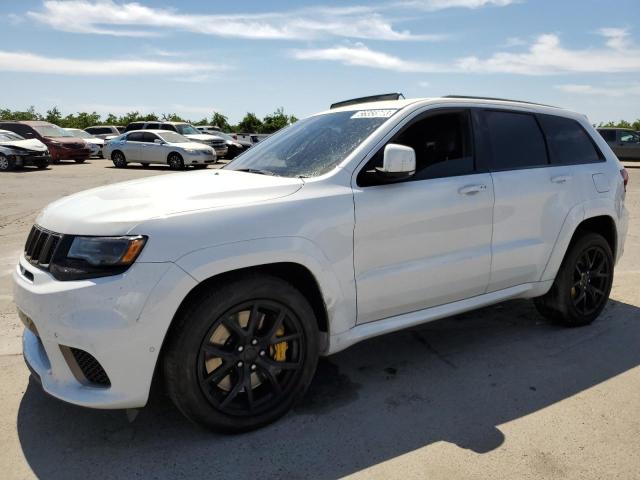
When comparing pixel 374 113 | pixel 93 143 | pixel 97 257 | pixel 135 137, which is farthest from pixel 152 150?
pixel 97 257

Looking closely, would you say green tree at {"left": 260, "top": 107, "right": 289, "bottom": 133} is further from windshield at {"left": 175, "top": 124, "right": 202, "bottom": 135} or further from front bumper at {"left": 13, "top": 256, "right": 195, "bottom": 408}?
front bumper at {"left": 13, "top": 256, "right": 195, "bottom": 408}

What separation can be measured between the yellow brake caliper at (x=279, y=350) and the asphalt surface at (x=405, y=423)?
1.15ft

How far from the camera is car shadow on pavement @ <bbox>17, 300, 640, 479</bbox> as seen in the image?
8.75 feet

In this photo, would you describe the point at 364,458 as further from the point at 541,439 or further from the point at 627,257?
the point at 627,257

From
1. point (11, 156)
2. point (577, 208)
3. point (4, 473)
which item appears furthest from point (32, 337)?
point (11, 156)

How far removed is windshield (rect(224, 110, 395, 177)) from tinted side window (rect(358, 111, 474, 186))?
0.73ft

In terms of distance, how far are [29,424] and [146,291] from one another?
1.21m

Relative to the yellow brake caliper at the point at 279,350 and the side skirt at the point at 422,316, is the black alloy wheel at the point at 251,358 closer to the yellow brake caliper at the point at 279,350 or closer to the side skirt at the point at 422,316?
the yellow brake caliper at the point at 279,350

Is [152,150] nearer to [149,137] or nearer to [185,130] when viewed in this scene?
[149,137]

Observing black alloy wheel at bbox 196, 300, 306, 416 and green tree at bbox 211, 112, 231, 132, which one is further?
green tree at bbox 211, 112, 231, 132

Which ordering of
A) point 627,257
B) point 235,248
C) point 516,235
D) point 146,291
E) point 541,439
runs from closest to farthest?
point 146,291, point 235,248, point 541,439, point 516,235, point 627,257

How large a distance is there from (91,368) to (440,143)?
245cm

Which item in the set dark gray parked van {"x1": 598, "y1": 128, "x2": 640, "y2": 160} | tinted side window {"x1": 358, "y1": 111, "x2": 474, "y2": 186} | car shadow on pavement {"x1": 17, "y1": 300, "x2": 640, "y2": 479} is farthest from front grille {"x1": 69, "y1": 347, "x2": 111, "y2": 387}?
dark gray parked van {"x1": 598, "y1": 128, "x2": 640, "y2": 160}

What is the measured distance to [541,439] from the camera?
2.85m
